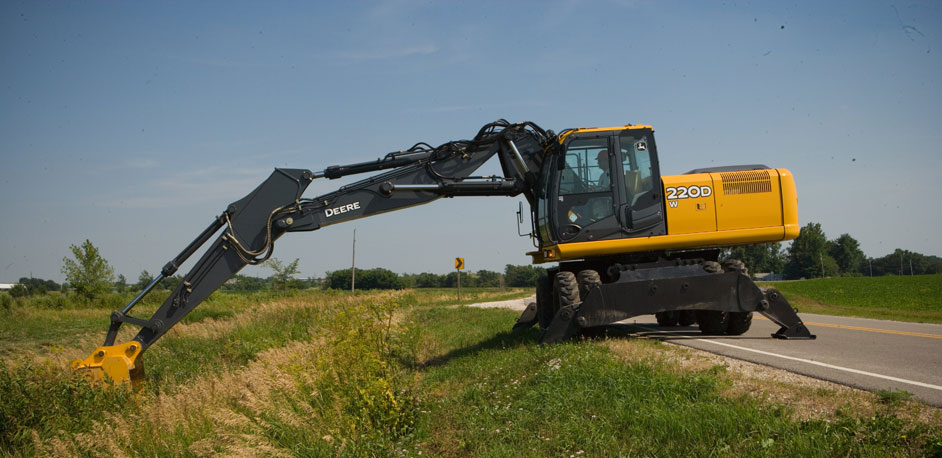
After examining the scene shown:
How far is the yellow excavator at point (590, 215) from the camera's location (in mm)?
9273

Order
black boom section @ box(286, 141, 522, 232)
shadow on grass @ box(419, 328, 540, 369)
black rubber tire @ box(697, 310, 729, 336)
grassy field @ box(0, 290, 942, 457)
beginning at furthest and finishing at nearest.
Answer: shadow on grass @ box(419, 328, 540, 369) → black rubber tire @ box(697, 310, 729, 336) → black boom section @ box(286, 141, 522, 232) → grassy field @ box(0, 290, 942, 457)

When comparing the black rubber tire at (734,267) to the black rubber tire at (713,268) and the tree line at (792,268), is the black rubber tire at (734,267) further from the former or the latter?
the tree line at (792,268)

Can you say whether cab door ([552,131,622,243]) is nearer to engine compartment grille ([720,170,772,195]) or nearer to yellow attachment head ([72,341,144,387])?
engine compartment grille ([720,170,772,195])

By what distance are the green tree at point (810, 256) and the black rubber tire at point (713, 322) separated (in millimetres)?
90500

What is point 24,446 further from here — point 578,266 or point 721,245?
point 721,245

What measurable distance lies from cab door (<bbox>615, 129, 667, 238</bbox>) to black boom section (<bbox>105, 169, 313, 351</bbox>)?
5047 mm

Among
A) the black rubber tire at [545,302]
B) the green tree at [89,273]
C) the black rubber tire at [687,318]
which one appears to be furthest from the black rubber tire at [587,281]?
the green tree at [89,273]

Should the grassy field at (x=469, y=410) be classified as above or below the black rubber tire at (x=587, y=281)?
below

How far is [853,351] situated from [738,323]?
7.29ft

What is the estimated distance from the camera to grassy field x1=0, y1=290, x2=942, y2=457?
16.0 feet

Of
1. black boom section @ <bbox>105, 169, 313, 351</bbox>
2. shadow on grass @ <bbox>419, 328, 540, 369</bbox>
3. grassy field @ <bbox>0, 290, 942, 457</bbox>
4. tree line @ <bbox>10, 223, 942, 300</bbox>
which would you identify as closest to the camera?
grassy field @ <bbox>0, 290, 942, 457</bbox>

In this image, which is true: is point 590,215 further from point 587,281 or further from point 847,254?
point 847,254

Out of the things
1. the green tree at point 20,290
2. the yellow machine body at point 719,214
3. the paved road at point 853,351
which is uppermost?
the yellow machine body at point 719,214

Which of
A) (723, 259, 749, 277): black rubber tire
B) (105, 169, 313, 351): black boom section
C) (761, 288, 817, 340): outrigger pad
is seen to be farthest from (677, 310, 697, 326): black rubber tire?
(105, 169, 313, 351): black boom section
